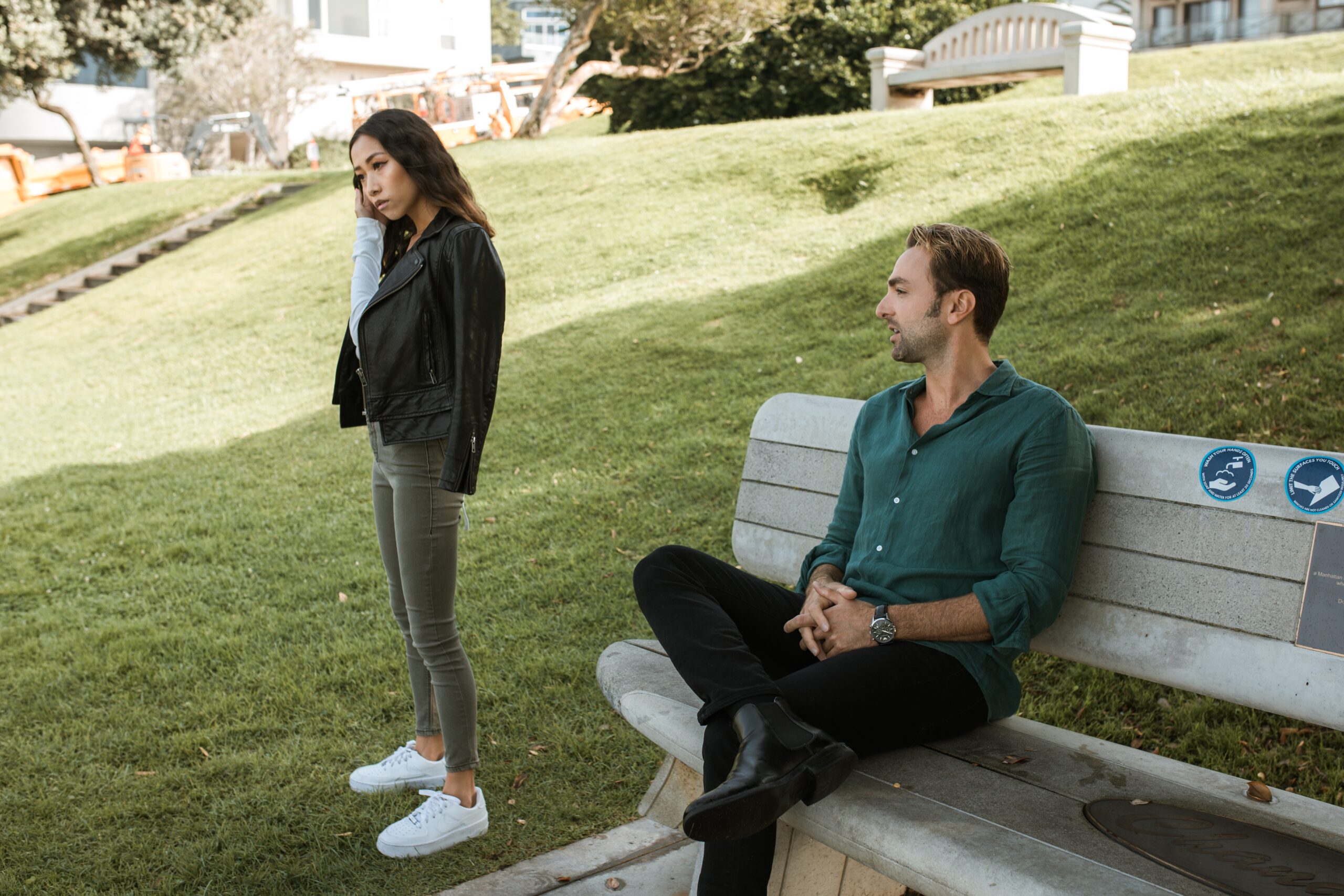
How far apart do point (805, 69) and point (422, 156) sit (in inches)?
747

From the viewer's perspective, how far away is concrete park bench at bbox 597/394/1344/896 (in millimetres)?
2039

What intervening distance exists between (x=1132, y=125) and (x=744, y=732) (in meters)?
9.48

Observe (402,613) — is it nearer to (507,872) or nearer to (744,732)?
(507,872)

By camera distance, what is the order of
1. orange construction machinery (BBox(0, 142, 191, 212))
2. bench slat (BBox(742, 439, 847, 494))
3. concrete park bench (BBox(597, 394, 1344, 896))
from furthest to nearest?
orange construction machinery (BBox(0, 142, 191, 212)), bench slat (BBox(742, 439, 847, 494)), concrete park bench (BBox(597, 394, 1344, 896))

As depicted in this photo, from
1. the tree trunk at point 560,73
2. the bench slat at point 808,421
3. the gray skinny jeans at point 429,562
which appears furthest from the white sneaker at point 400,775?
the tree trunk at point 560,73

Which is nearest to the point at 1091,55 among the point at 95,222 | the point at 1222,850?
the point at 1222,850

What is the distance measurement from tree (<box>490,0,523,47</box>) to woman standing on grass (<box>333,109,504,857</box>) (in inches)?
3198

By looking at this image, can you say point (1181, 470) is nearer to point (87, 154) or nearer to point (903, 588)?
point (903, 588)

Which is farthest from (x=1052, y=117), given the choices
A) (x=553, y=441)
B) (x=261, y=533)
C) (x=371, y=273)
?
(x=371, y=273)

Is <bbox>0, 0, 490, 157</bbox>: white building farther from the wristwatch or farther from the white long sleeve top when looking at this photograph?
the wristwatch

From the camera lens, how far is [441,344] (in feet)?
10.1

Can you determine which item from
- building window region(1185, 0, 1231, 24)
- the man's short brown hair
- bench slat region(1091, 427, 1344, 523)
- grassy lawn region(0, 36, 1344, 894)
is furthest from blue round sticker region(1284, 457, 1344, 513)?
building window region(1185, 0, 1231, 24)

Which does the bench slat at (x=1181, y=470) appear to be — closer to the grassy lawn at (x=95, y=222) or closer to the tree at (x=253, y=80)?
the grassy lawn at (x=95, y=222)

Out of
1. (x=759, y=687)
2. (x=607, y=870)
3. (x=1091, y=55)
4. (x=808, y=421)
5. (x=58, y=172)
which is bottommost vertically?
(x=607, y=870)
